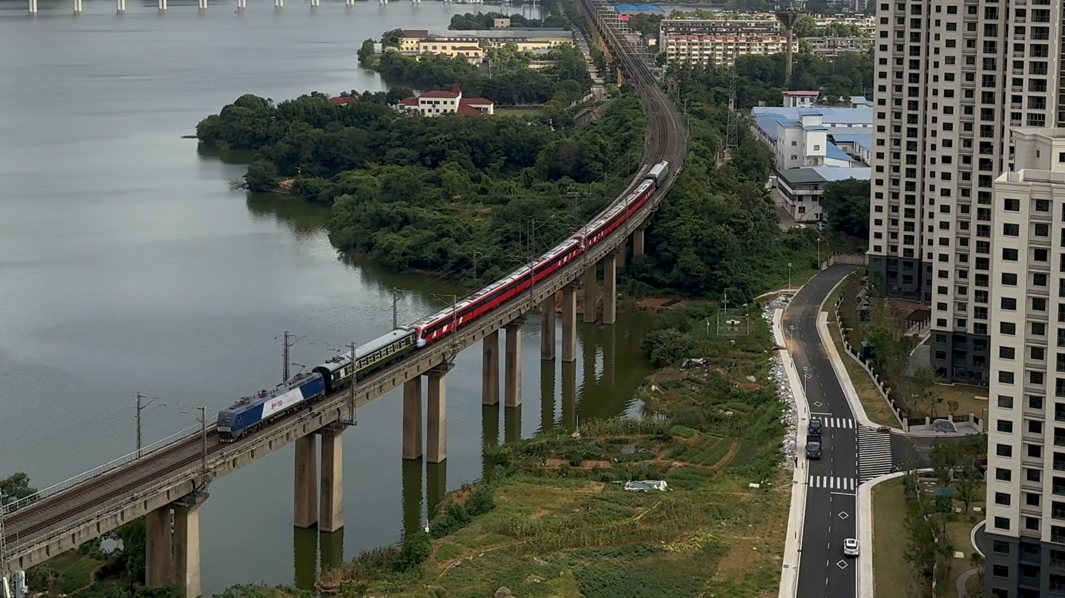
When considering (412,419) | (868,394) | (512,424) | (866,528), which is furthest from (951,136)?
(412,419)

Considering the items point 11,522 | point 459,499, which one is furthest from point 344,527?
point 11,522

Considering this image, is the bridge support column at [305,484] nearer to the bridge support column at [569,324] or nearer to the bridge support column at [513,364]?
the bridge support column at [513,364]

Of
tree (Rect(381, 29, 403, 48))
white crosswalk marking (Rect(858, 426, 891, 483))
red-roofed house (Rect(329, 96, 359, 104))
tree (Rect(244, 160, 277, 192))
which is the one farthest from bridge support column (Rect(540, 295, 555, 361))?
tree (Rect(381, 29, 403, 48))

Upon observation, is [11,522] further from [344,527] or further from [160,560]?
[344,527]

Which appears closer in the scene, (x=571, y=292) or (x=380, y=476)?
(x=380, y=476)

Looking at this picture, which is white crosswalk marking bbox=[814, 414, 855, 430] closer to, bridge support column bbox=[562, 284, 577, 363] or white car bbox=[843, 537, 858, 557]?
white car bbox=[843, 537, 858, 557]

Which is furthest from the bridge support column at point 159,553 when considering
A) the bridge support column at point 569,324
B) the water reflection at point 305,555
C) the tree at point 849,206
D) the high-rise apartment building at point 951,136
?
the tree at point 849,206
